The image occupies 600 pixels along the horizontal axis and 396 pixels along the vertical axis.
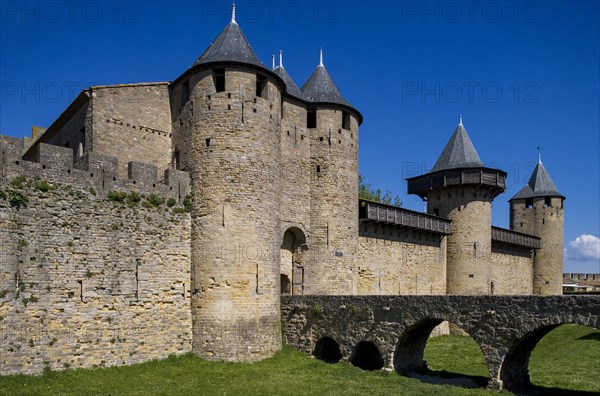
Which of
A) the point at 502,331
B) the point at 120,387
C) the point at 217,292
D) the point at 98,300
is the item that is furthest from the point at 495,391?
the point at 98,300

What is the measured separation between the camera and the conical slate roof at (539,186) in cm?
4119

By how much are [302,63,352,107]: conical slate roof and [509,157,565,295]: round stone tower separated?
78.1ft

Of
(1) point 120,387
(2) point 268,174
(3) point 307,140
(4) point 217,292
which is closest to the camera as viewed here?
(1) point 120,387

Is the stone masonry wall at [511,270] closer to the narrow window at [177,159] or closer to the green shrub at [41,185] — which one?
the narrow window at [177,159]

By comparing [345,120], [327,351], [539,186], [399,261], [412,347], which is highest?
[345,120]

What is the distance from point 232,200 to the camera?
19016mm

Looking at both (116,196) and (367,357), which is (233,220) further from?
(367,357)

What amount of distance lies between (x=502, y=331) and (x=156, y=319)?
35.3ft

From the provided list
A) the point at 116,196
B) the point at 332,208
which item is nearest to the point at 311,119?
the point at 332,208

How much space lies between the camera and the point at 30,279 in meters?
15.1

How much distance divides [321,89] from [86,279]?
42.7 ft

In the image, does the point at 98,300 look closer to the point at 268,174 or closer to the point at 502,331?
the point at 268,174

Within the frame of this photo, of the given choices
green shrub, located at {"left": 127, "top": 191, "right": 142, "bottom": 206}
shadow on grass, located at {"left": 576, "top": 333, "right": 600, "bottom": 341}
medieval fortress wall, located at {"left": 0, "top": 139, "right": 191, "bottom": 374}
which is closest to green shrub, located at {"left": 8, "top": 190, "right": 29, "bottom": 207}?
medieval fortress wall, located at {"left": 0, "top": 139, "right": 191, "bottom": 374}

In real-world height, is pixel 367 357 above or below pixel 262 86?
below
